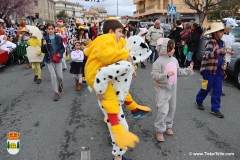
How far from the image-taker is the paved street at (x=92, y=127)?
331 centimetres

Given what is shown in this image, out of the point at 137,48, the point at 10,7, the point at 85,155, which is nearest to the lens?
the point at 137,48

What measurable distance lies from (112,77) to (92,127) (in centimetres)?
193

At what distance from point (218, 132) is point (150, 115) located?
4.20 feet

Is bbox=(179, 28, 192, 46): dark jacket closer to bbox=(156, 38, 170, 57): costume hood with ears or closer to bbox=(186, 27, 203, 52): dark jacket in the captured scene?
bbox=(186, 27, 203, 52): dark jacket

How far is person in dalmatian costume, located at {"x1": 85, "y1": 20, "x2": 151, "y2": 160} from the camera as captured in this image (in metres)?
2.42

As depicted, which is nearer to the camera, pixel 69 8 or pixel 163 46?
pixel 163 46

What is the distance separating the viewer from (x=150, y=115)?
462 cm

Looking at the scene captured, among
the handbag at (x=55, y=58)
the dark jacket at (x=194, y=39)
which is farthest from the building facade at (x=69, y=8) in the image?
the handbag at (x=55, y=58)

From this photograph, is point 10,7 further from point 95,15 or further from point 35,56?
point 95,15

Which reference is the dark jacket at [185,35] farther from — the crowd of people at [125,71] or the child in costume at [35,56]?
the child in costume at [35,56]

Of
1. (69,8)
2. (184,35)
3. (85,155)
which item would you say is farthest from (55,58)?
(69,8)

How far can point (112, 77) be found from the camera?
2.46 metres

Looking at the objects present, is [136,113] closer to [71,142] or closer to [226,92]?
[71,142]

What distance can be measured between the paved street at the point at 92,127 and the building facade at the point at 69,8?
119092 millimetres
